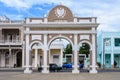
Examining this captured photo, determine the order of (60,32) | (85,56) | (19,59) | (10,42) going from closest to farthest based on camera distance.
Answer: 1. (60,32)
2. (10,42)
3. (19,59)
4. (85,56)

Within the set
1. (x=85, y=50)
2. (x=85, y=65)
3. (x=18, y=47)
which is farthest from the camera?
(x=85, y=50)

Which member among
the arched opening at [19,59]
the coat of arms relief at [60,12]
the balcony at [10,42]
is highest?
the coat of arms relief at [60,12]

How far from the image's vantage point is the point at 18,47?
62.0m

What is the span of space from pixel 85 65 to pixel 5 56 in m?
16.8

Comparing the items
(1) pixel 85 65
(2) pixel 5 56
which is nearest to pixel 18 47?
(2) pixel 5 56

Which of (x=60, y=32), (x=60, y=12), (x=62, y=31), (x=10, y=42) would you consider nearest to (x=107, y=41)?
(x=10, y=42)

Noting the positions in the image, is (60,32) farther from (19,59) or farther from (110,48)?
(19,59)

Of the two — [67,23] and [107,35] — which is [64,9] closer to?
[67,23]

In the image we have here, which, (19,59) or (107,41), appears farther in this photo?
(19,59)

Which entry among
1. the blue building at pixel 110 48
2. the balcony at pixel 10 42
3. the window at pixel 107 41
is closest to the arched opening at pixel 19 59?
the balcony at pixel 10 42

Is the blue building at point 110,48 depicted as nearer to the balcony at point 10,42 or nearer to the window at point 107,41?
the window at point 107,41

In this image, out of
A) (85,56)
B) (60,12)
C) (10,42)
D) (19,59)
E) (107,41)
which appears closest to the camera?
(60,12)

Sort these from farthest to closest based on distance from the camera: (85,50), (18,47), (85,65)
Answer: (85,50) → (85,65) → (18,47)

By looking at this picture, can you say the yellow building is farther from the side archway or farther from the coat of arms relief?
the side archway
